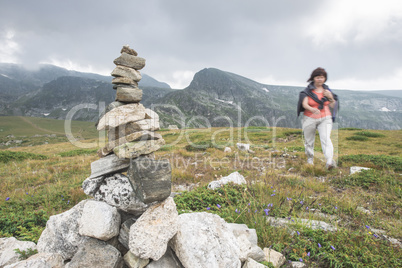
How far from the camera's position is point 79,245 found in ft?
9.45

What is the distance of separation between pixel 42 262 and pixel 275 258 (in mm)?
3297

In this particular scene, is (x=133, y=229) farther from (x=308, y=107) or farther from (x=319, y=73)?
(x=319, y=73)

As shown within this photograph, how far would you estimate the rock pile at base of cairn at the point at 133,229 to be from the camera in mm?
2541

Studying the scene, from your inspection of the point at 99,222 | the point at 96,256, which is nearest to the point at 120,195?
the point at 99,222

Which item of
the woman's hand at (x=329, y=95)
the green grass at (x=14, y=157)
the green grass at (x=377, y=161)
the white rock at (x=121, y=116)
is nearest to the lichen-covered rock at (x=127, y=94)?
the white rock at (x=121, y=116)

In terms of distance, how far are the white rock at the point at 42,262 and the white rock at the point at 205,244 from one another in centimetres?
164

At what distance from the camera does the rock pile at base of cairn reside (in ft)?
8.34

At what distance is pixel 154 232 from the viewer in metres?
2.58

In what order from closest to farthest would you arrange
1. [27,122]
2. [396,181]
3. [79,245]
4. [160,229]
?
[160,229] → [79,245] → [396,181] → [27,122]

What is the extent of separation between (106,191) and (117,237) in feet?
2.58

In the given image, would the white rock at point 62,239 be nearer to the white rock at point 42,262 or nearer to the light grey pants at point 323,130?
the white rock at point 42,262

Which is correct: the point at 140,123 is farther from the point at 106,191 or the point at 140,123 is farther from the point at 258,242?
the point at 258,242

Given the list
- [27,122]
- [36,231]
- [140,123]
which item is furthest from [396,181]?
[27,122]

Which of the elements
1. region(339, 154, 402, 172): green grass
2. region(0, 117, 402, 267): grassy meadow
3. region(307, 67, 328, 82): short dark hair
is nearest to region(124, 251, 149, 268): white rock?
region(0, 117, 402, 267): grassy meadow
